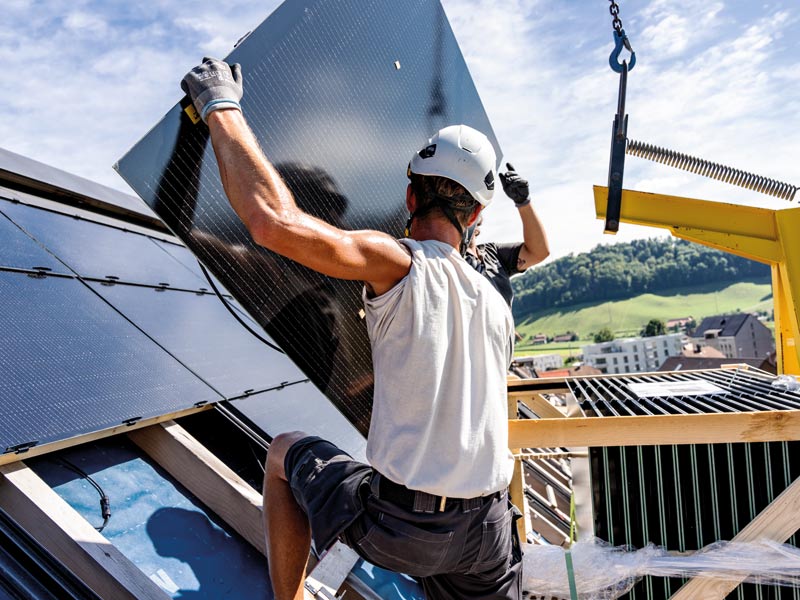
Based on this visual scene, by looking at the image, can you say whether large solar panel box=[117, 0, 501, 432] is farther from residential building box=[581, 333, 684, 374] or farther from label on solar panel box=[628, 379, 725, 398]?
residential building box=[581, 333, 684, 374]

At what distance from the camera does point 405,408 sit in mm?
2510

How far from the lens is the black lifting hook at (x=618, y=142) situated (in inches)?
182

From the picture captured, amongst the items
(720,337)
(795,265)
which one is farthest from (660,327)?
(795,265)

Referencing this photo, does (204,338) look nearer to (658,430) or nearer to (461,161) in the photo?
(461,161)

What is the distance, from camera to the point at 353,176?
3.68 m

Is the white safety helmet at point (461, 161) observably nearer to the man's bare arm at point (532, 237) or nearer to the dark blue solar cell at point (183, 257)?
the man's bare arm at point (532, 237)

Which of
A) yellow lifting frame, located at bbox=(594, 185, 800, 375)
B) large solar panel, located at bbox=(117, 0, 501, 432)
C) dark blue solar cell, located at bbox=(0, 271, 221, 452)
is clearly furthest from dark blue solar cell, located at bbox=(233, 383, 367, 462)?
yellow lifting frame, located at bbox=(594, 185, 800, 375)

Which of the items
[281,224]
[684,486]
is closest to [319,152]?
[281,224]

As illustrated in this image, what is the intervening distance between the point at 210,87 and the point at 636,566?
3.30m

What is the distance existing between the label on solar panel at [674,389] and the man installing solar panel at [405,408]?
1950 millimetres

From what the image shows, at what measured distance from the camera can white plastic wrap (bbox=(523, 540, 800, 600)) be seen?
3420 millimetres

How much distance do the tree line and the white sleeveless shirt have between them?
5891 inches

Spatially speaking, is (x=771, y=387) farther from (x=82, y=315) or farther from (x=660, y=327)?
(x=660, y=327)

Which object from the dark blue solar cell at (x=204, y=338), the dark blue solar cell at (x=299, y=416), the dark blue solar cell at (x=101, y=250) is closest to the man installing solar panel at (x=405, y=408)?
the dark blue solar cell at (x=299, y=416)
